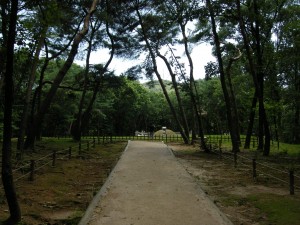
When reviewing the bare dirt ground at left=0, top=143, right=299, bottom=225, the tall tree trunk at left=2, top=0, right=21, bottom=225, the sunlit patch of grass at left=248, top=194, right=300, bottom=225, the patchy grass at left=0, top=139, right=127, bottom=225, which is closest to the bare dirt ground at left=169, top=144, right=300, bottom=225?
the bare dirt ground at left=0, top=143, right=299, bottom=225

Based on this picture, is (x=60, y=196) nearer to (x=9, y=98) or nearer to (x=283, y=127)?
(x=9, y=98)

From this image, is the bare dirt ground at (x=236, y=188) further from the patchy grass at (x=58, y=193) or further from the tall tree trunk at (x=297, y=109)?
the tall tree trunk at (x=297, y=109)

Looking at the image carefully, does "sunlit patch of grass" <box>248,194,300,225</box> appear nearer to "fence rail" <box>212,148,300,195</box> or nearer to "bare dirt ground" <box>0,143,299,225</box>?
"bare dirt ground" <box>0,143,299,225</box>

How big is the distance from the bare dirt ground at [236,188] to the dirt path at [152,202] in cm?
41

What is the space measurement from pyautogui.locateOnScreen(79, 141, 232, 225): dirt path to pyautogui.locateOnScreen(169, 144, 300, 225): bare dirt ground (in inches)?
16.2

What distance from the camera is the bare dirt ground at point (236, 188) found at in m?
7.23

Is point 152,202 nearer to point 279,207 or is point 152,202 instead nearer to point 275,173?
point 279,207

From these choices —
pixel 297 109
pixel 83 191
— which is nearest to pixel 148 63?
pixel 297 109

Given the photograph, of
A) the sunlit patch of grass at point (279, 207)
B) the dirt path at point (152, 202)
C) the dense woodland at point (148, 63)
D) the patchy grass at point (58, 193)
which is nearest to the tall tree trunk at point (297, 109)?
the dense woodland at point (148, 63)

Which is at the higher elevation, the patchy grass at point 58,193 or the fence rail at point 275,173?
the fence rail at point 275,173

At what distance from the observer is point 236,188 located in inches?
397

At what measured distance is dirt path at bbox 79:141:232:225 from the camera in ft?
21.2

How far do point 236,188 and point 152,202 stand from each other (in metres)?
3.32

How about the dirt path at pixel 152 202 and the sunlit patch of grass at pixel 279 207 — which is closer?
the dirt path at pixel 152 202
